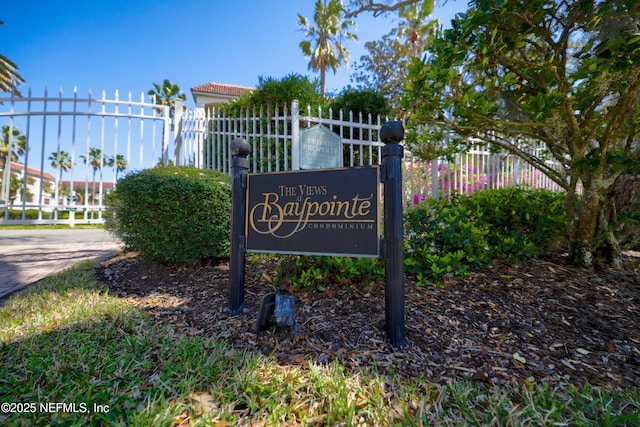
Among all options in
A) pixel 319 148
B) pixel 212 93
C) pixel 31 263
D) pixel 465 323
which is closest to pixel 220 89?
pixel 212 93

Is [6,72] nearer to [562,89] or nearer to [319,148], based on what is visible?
[319,148]

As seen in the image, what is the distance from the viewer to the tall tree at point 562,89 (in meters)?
2.62

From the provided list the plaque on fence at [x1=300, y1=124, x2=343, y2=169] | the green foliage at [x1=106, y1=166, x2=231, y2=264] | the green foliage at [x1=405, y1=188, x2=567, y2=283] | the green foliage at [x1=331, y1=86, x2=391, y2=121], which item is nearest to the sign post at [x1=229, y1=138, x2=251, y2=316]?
the green foliage at [x1=106, y1=166, x2=231, y2=264]

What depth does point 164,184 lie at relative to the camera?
358 centimetres

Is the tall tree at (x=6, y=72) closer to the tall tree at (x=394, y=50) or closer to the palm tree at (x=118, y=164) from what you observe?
the palm tree at (x=118, y=164)

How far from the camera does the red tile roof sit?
65.4ft

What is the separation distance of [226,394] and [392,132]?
1.88 meters

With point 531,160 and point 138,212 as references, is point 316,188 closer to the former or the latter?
point 138,212

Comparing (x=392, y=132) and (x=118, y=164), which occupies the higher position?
(x=118, y=164)

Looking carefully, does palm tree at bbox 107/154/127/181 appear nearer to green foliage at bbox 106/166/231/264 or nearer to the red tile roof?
green foliage at bbox 106/166/231/264

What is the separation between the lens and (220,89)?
68.4ft

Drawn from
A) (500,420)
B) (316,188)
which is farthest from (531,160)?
(500,420)

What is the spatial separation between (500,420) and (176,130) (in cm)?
643

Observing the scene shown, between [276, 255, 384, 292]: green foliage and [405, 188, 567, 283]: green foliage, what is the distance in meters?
0.42
